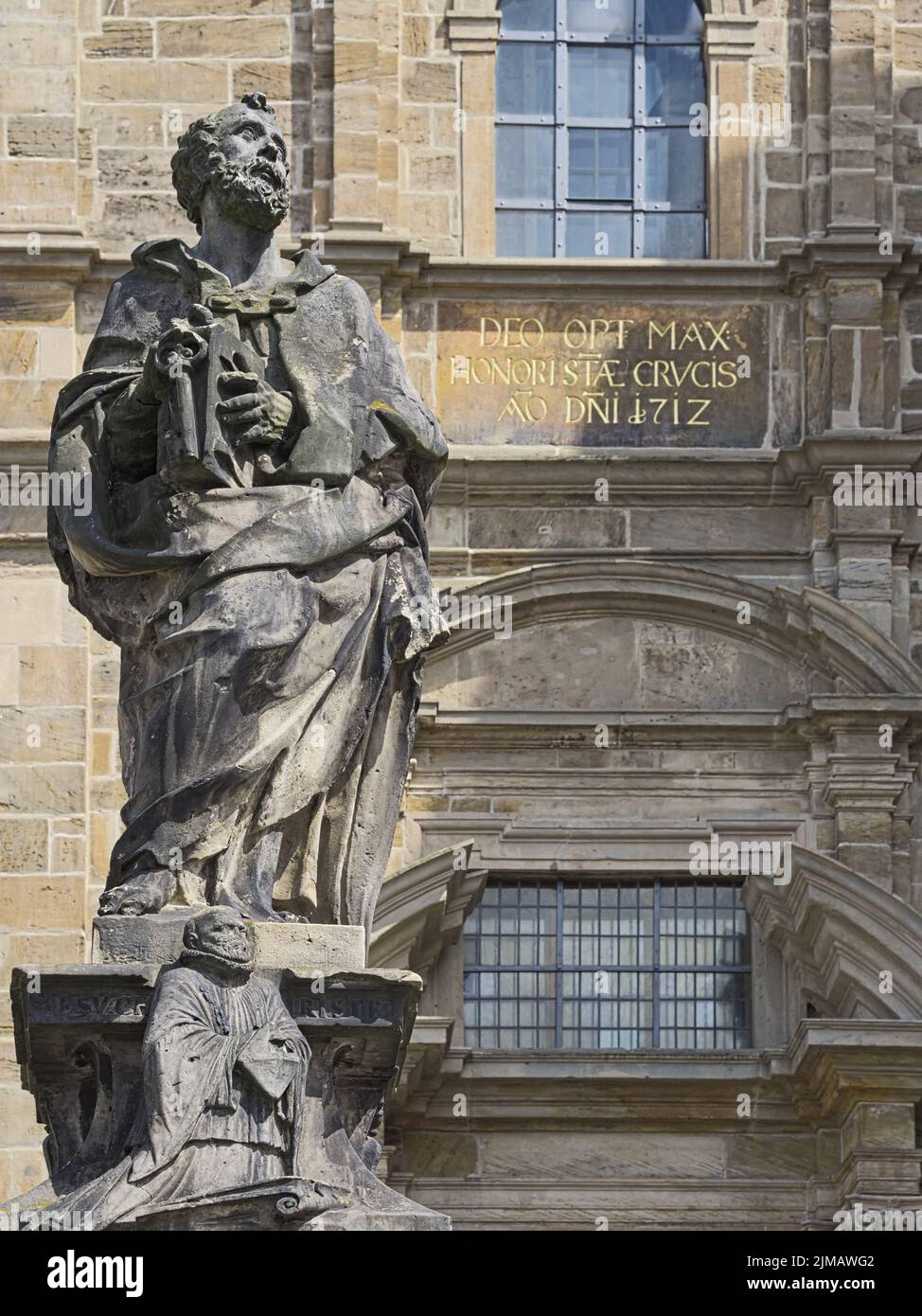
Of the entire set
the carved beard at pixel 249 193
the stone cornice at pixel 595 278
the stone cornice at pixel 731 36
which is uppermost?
the stone cornice at pixel 731 36

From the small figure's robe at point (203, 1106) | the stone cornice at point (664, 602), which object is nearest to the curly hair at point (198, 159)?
the small figure's robe at point (203, 1106)

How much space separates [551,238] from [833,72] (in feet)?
5.11

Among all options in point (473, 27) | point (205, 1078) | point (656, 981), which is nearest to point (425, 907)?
point (656, 981)

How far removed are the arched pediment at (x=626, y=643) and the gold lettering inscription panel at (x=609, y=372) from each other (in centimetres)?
75

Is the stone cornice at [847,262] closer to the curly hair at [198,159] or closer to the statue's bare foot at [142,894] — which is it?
the curly hair at [198,159]

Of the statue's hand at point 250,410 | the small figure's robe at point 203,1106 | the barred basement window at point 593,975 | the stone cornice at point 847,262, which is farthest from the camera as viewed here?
the stone cornice at point 847,262

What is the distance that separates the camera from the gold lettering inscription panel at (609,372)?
740 inches

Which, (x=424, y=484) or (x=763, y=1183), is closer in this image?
(x=424, y=484)

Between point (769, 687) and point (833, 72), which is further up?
point (833, 72)

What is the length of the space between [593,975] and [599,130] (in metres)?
4.15

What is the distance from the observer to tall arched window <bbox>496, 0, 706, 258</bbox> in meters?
19.2

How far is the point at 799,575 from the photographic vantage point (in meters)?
18.6
